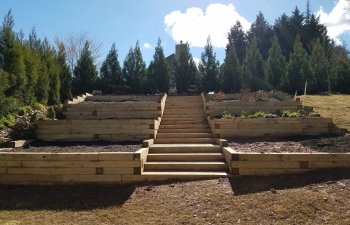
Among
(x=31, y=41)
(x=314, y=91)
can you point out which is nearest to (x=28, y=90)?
(x=31, y=41)

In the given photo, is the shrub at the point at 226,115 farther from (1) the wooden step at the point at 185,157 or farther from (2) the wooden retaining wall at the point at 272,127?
(1) the wooden step at the point at 185,157

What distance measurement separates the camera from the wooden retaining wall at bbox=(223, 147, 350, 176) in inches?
256

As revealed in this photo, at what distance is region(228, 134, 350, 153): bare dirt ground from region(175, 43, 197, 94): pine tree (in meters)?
11.9

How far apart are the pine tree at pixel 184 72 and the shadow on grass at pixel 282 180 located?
1495 centimetres

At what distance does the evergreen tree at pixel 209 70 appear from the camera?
21286 mm

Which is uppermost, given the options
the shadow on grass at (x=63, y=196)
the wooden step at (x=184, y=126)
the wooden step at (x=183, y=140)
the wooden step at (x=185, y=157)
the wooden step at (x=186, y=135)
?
the wooden step at (x=184, y=126)

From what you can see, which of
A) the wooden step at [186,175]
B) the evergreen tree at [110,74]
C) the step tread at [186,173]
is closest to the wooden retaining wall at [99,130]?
the step tread at [186,173]

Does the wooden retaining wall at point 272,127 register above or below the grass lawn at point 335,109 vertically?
below

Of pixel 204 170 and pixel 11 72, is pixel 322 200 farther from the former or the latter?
pixel 11 72

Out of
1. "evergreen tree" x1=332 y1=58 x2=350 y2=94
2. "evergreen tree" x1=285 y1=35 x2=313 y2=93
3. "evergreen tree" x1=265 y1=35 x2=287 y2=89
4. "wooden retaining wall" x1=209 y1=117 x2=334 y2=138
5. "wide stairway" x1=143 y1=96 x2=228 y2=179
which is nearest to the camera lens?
"wide stairway" x1=143 y1=96 x2=228 y2=179

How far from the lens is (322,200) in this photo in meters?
5.19

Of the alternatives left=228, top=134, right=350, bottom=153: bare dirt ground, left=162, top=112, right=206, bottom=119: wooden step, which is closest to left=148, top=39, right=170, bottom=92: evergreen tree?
left=162, top=112, right=206, bottom=119: wooden step

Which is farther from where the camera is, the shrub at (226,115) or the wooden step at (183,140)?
the shrub at (226,115)

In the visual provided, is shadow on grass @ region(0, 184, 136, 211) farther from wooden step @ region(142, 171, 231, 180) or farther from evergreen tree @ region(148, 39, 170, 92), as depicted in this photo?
evergreen tree @ region(148, 39, 170, 92)
